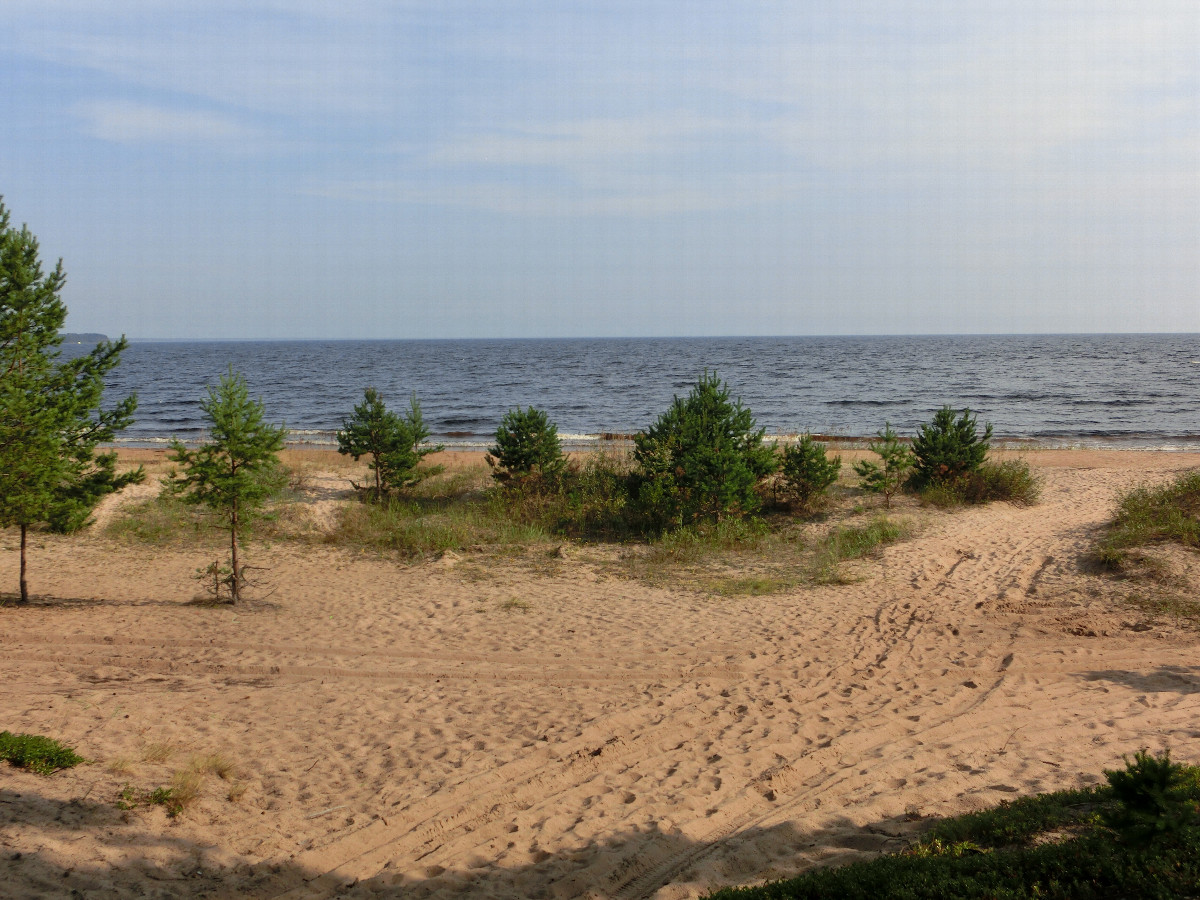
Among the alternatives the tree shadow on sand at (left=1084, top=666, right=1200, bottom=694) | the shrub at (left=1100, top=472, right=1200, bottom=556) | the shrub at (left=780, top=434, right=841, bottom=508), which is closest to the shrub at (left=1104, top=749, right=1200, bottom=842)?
the tree shadow on sand at (left=1084, top=666, right=1200, bottom=694)

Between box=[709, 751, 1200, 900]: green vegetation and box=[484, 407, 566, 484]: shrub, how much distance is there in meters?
12.5

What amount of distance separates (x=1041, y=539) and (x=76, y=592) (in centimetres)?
1508

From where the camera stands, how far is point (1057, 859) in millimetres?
4055

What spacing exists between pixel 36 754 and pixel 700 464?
10963 millimetres

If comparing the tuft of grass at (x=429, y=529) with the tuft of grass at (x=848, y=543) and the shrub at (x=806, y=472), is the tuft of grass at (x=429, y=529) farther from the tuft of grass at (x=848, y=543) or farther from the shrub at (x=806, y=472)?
the shrub at (x=806, y=472)

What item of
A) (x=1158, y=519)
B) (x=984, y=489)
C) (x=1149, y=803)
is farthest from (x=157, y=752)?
(x=984, y=489)

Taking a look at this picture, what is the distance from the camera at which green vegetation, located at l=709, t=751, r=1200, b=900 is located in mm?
3740

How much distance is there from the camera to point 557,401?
51.2 m

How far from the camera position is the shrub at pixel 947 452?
16.9 meters

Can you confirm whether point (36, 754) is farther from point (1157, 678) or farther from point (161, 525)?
point (161, 525)

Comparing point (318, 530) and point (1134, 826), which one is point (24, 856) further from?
point (318, 530)

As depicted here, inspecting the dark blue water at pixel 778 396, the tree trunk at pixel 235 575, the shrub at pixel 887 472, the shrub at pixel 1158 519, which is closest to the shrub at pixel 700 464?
the shrub at pixel 887 472

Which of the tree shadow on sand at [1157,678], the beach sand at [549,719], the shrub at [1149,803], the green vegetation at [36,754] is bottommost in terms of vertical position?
the beach sand at [549,719]

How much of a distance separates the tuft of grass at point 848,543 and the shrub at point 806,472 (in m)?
1.21
